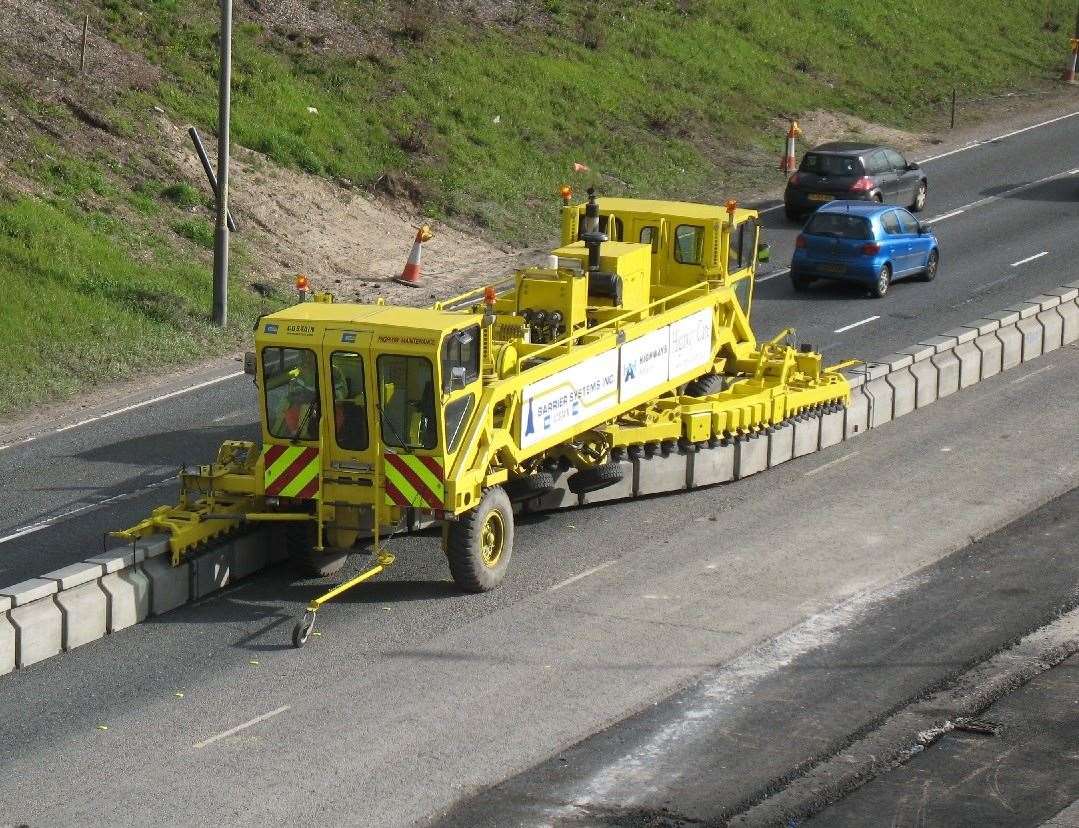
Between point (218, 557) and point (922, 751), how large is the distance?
650 centimetres

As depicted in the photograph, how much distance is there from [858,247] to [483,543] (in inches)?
545

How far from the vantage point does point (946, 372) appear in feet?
77.0

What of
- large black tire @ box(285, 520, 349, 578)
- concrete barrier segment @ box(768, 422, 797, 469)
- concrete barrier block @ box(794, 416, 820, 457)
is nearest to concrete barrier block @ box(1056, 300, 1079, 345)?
concrete barrier block @ box(794, 416, 820, 457)

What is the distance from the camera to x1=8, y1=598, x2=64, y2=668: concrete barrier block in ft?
47.7

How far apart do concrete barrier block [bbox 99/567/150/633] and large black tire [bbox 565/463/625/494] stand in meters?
4.77

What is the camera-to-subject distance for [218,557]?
16.3 meters

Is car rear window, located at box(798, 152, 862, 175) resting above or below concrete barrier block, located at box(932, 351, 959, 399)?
above

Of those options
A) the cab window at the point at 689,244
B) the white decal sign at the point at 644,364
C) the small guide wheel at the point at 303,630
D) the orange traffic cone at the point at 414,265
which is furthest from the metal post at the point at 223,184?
the small guide wheel at the point at 303,630

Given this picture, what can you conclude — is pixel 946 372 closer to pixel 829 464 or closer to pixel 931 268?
pixel 829 464

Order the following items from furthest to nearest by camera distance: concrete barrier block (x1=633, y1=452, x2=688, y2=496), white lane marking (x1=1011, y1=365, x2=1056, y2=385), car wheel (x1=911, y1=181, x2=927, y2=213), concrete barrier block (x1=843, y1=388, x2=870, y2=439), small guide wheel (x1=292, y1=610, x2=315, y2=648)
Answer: car wheel (x1=911, y1=181, x2=927, y2=213) < white lane marking (x1=1011, y1=365, x2=1056, y2=385) < concrete barrier block (x1=843, y1=388, x2=870, y2=439) < concrete barrier block (x1=633, y1=452, x2=688, y2=496) < small guide wheel (x1=292, y1=610, x2=315, y2=648)

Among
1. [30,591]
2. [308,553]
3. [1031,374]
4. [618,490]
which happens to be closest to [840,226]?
[1031,374]

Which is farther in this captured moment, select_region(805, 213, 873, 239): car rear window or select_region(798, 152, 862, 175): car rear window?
select_region(798, 152, 862, 175): car rear window

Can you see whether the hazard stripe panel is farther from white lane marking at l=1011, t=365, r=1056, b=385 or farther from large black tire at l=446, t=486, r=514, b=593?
white lane marking at l=1011, t=365, r=1056, b=385

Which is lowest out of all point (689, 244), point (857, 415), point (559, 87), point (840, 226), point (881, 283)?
point (857, 415)
